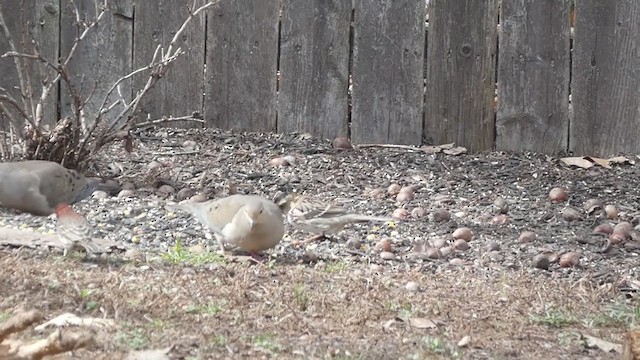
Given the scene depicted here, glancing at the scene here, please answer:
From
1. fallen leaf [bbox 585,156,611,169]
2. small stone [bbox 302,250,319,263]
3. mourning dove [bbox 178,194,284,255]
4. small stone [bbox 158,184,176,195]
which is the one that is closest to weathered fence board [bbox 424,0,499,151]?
fallen leaf [bbox 585,156,611,169]

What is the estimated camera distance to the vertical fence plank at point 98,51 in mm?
9227

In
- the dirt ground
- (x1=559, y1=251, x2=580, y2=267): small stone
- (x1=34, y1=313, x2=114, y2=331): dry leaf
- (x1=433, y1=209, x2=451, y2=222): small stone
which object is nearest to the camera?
(x1=34, y1=313, x2=114, y2=331): dry leaf

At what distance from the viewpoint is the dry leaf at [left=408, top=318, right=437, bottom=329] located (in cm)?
489

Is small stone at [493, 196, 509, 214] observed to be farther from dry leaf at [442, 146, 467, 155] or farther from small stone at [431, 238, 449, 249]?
dry leaf at [442, 146, 467, 155]

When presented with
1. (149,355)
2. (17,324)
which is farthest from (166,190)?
(17,324)

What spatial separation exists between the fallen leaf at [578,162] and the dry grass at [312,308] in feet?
9.37

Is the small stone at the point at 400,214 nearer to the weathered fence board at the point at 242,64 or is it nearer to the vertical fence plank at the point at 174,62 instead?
the weathered fence board at the point at 242,64

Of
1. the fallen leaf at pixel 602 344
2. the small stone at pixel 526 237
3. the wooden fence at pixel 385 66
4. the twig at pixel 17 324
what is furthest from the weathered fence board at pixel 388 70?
the twig at pixel 17 324

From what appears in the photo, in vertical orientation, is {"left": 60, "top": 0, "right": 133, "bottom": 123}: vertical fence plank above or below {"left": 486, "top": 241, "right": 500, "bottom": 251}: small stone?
above

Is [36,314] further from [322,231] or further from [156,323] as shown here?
[322,231]

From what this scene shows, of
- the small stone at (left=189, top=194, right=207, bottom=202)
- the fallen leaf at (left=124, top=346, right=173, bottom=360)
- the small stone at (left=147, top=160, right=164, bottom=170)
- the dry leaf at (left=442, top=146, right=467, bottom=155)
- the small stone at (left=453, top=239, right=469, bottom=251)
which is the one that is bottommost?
the small stone at (left=453, top=239, right=469, bottom=251)

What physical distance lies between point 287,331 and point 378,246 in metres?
2.16

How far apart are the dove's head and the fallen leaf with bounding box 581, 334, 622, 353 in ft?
6.46

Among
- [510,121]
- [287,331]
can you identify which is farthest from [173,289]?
[510,121]
